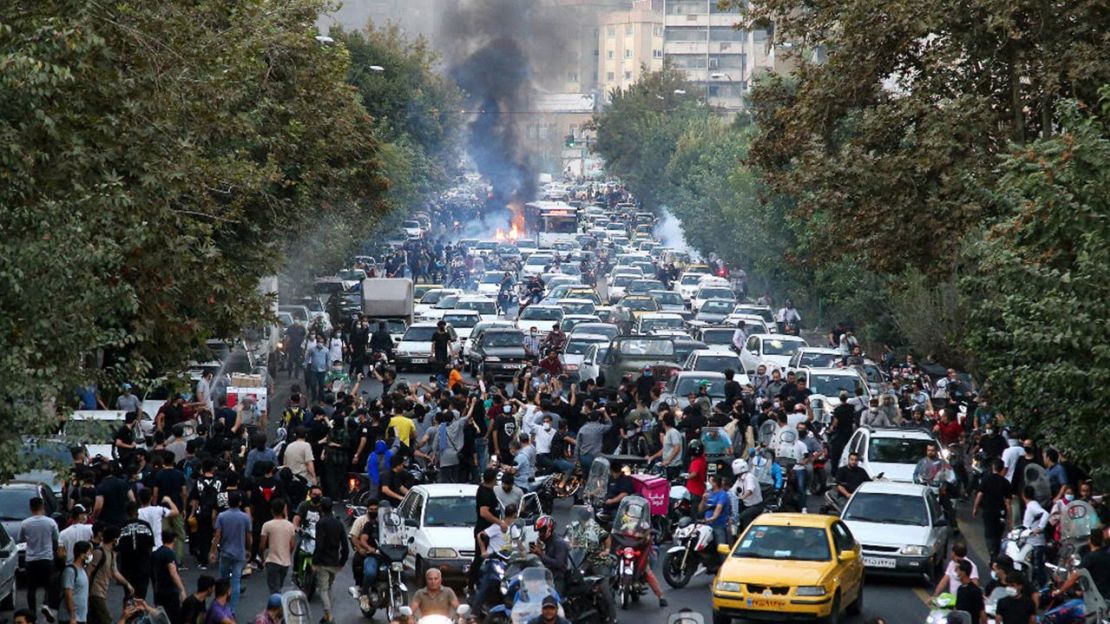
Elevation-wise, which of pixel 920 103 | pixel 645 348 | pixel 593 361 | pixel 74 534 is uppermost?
pixel 920 103

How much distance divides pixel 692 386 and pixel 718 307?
23.4m

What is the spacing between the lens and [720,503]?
885 inches

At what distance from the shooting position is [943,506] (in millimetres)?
27297

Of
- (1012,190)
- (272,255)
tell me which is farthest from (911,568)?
Answer: (272,255)

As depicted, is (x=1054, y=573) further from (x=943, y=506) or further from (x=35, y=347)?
(x=35, y=347)

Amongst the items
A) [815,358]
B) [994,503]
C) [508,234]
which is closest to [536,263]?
[508,234]

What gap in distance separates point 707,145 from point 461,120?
2588cm

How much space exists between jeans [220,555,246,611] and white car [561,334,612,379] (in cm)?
2350

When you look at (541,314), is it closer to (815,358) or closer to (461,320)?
(461,320)

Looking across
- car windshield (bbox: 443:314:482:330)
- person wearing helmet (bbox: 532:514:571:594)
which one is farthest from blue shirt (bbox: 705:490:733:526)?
car windshield (bbox: 443:314:482:330)

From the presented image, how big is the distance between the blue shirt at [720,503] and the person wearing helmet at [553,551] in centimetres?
364

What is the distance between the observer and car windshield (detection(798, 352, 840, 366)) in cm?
4175

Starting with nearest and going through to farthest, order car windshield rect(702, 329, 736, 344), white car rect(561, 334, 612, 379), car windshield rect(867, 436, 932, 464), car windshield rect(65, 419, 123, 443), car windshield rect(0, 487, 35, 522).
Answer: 1. car windshield rect(65, 419, 123, 443)
2. car windshield rect(0, 487, 35, 522)
3. car windshield rect(867, 436, 932, 464)
4. white car rect(561, 334, 612, 379)
5. car windshield rect(702, 329, 736, 344)

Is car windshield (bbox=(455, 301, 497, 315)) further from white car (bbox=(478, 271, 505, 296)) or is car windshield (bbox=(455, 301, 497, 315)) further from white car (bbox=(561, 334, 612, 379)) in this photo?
white car (bbox=(561, 334, 612, 379))
